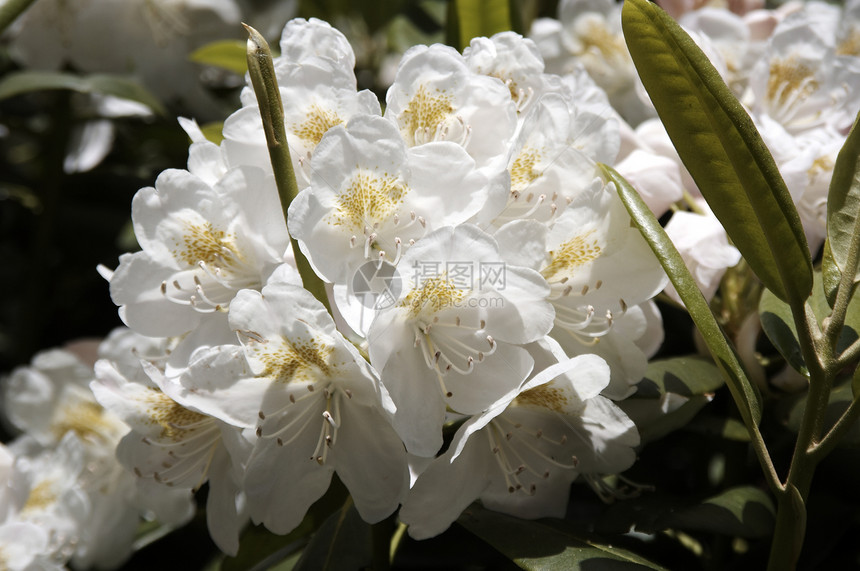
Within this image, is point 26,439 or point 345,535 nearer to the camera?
point 345,535

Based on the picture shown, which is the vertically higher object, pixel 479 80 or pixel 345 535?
pixel 479 80

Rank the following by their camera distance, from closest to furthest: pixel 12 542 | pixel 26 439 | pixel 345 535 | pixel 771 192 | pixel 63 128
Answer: pixel 771 192
pixel 345 535
pixel 12 542
pixel 26 439
pixel 63 128

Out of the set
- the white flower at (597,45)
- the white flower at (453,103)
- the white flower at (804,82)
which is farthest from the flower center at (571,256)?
the white flower at (597,45)

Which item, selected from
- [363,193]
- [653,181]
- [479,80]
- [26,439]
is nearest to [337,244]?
[363,193]

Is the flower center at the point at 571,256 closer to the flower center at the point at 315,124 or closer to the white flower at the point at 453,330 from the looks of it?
the white flower at the point at 453,330

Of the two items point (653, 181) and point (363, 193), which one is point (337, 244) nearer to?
point (363, 193)

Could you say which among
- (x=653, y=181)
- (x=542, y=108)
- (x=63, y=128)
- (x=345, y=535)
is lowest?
(x=345, y=535)

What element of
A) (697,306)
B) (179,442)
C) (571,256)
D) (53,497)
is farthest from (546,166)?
(53,497)
